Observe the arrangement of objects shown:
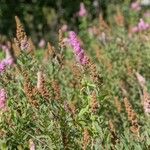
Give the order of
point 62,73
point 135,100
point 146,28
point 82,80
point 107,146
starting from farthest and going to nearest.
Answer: point 146,28 → point 62,73 → point 135,100 → point 82,80 → point 107,146

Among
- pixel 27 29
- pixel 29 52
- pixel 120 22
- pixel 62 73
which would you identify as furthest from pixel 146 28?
pixel 27 29

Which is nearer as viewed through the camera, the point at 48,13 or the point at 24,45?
the point at 24,45

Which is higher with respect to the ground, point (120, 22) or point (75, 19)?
point (75, 19)

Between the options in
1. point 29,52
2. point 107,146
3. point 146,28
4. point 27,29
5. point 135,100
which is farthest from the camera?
point 27,29

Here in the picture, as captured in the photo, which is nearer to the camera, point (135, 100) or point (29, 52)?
point (29, 52)

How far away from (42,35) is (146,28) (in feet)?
48.9

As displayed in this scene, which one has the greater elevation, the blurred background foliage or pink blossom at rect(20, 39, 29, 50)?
the blurred background foliage

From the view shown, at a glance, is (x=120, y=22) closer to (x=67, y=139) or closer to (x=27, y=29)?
(x=67, y=139)

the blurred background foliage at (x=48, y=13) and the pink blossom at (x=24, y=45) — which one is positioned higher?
the blurred background foliage at (x=48, y=13)

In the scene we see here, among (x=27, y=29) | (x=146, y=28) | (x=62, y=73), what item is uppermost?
(x=27, y=29)

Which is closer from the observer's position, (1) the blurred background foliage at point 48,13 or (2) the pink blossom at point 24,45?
(2) the pink blossom at point 24,45

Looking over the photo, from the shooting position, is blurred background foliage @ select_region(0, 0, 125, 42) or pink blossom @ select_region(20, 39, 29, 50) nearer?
pink blossom @ select_region(20, 39, 29, 50)

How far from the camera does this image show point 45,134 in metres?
5.38

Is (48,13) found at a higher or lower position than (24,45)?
higher
